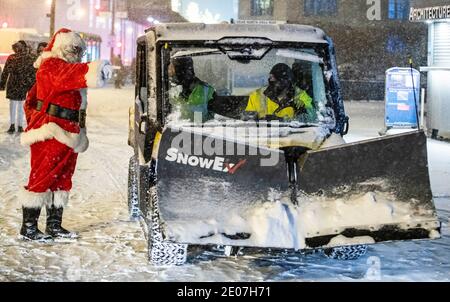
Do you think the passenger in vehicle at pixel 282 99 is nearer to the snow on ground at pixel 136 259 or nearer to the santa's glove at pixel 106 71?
→ the snow on ground at pixel 136 259

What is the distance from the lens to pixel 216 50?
5660 millimetres

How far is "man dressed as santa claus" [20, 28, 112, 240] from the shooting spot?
19.7 ft

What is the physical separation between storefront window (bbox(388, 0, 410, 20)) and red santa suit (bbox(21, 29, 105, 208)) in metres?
37.1

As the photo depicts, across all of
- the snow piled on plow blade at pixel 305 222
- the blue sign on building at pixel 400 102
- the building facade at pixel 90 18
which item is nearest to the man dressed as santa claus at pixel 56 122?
the snow piled on plow blade at pixel 305 222

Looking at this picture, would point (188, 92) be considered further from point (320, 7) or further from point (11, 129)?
point (320, 7)

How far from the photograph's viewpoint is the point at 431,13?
1508 cm

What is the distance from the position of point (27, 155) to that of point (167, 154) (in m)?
7.06

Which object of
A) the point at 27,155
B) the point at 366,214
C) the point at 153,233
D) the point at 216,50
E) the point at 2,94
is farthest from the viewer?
the point at 2,94

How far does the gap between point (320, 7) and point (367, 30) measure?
3.23 metres

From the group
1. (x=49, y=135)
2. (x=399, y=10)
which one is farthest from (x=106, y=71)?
(x=399, y=10)

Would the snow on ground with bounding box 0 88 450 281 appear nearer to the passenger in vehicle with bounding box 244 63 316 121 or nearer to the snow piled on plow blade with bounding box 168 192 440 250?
the snow piled on plow blade with bounding box 168 192 440 250
